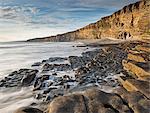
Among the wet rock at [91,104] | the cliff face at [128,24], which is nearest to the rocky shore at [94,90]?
the wet rock at [91,104]

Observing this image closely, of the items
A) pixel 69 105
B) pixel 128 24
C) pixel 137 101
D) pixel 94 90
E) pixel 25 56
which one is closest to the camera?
pixel 69 105

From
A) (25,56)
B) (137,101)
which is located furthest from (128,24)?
(137,101)

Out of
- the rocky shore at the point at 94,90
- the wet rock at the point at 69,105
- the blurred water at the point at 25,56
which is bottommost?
the blurred water at the point at 25,56

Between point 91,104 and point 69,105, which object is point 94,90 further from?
point 69,105

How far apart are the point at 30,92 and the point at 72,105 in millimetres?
4987

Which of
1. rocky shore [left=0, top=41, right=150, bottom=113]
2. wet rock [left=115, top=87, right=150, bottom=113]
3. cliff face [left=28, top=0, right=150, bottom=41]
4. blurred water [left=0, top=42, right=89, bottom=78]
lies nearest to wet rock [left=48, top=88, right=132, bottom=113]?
rocky shore [left=0, top=41, right=150, bottom=113]

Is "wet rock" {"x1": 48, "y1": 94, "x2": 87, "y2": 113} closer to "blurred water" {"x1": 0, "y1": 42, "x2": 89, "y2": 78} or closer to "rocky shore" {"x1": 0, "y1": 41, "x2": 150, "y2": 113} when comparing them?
"rocky shore" {"x1": 0, "y1": 41, "x2": 150, "y2": 113}

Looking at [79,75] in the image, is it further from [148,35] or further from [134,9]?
[134,9]

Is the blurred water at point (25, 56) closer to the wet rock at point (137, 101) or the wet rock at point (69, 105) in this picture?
the wet rock at point (69, 105)

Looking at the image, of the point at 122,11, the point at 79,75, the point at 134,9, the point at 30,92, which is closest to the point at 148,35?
the point at 134,9

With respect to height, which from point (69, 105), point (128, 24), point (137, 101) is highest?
point (69, 105)

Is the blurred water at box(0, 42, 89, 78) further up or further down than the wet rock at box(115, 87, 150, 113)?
further down

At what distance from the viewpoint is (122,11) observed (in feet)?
215

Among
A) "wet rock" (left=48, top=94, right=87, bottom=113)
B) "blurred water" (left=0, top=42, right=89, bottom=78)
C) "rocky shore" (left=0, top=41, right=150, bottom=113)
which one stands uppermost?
"wet rock" (left=48, top=94, right=87, bottom=113)
